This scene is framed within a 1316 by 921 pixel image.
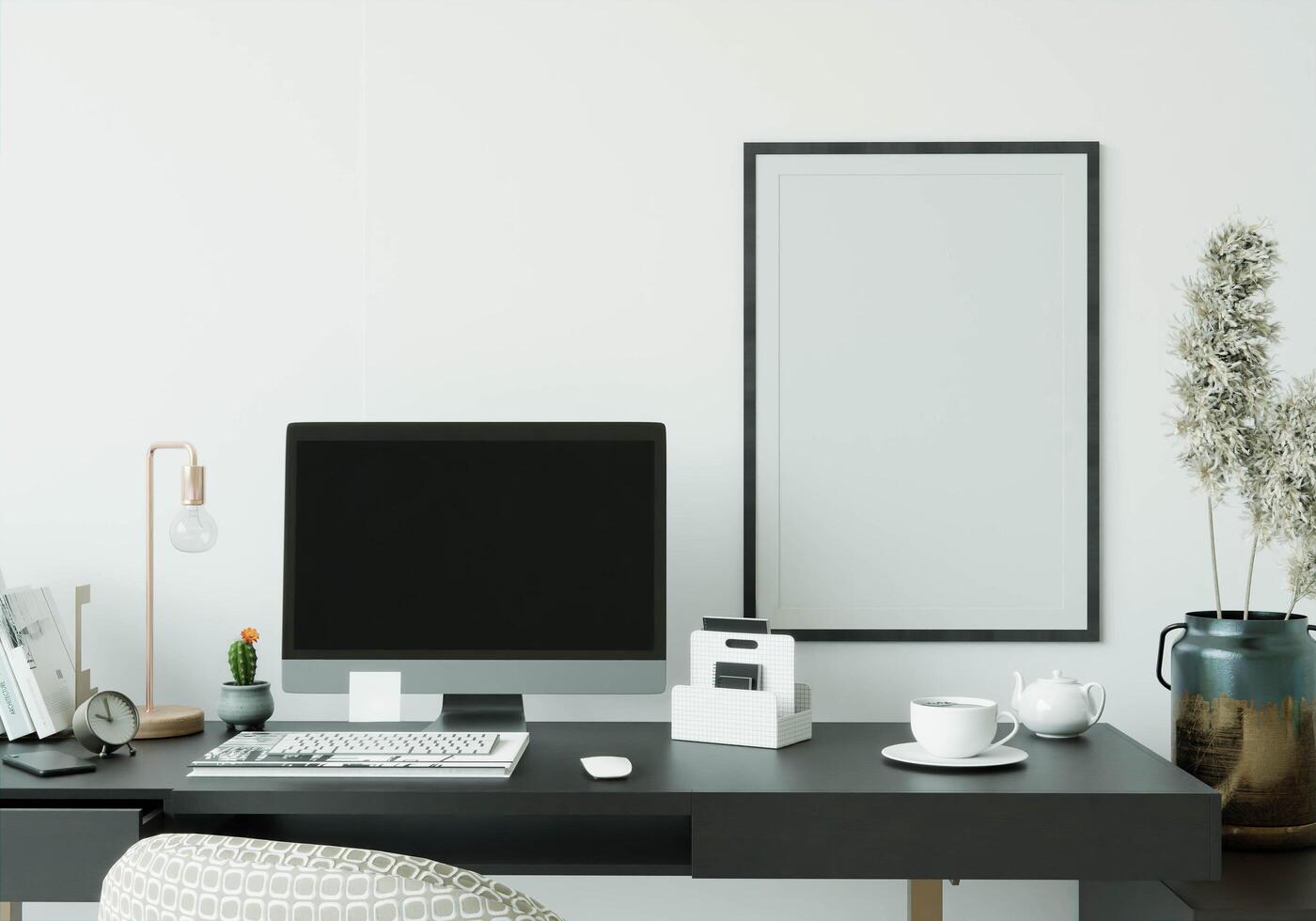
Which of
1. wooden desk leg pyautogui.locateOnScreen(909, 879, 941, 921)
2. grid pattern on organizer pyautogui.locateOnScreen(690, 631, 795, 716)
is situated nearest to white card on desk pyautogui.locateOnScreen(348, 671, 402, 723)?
grid pattern on organizer pyautogui.locateOnScreen(690, 631, 795, 716)

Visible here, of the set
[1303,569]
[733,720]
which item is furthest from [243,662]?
[1303,569]

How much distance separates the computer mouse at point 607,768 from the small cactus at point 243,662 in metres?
0.71

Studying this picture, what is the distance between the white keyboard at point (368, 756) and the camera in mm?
1592

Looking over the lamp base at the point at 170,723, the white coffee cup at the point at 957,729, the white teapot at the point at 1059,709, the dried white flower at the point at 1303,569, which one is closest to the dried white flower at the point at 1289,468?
the dried white flower at the point at 1303,569

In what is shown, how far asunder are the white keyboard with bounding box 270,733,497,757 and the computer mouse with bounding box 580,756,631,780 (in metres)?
0.16

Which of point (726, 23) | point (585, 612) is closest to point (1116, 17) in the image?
point (726, 23)

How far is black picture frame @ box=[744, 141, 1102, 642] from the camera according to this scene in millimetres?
2125

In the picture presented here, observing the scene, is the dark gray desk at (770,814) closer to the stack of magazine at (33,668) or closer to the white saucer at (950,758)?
the white saucer at (950,758)

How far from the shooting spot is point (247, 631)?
2025 mm

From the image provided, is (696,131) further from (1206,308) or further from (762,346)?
(1206,308)

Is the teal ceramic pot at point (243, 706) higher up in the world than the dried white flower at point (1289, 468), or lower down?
lower down

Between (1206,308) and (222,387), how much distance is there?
5.86 feet

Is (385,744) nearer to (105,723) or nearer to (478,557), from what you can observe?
(478,557)

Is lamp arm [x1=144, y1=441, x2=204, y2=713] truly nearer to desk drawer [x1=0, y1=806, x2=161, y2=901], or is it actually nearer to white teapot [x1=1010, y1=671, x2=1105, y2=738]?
desk drawer [x1=0, y1=806, x2=161, y2=901]
